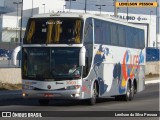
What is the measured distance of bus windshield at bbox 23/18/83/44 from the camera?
23.5 metres

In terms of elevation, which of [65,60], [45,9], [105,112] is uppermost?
[45,9]

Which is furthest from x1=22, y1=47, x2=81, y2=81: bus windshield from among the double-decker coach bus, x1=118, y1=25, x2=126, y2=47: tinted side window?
x1=118, y1=25, x2=126, y2=47: tinted side window

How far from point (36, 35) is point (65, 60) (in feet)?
5.03

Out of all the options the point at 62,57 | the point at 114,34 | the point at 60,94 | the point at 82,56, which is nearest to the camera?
the point at 82,56

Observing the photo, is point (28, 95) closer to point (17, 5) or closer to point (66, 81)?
point (66, 81)

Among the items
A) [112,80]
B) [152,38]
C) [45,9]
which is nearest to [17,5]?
[45,9]

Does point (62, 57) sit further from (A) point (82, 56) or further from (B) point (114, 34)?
(B) point (114, 34)

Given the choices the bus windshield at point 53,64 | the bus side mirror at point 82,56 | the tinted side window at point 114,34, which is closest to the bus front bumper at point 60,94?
the bus windshield at point 53,64

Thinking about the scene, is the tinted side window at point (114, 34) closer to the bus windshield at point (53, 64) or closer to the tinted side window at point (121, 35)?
the tinted side window at point (121, 35)

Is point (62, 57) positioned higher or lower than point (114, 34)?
lower

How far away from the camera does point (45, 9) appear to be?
443ft

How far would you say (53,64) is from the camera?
77.4 ft

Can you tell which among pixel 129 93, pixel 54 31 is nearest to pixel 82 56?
pixel 54 31

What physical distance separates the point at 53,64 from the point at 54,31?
1281 millimetres
